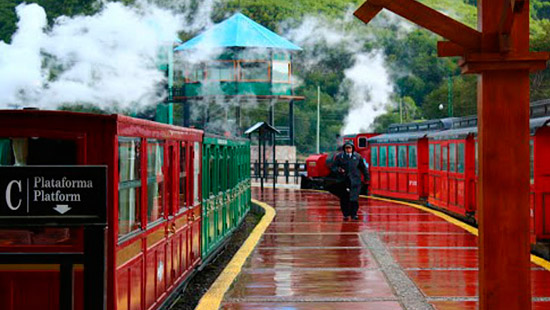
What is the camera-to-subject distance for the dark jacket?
16.1 m

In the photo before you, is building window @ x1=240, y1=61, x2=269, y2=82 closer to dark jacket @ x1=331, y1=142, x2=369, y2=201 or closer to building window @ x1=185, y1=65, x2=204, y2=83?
building window @ x1=185, y1=65, x2=204, y2=83

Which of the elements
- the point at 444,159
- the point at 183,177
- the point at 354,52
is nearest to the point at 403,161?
the point at 444,159

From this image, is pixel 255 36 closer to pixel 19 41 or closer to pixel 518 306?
pixel 19 41

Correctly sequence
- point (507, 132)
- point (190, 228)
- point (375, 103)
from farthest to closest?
point (375, 103), point (190, 228), point (507, 132)

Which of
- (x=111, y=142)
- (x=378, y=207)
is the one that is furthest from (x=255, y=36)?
(x=111, y=142)

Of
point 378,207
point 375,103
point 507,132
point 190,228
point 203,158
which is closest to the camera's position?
point 507,132

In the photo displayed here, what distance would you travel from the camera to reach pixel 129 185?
6.05 meters

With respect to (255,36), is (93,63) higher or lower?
lower

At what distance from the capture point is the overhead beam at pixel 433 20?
5219mm

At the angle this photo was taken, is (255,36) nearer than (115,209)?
No

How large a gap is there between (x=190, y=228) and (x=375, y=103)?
59.1 m

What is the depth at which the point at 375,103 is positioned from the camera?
6725cm

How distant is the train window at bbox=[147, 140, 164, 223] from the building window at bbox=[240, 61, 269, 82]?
36.1 metres

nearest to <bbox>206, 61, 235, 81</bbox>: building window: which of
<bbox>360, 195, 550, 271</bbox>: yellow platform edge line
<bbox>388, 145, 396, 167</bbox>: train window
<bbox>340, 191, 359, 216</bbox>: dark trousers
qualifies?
<bbox>360, 195, 550, 271</bbox>: yellow platform edge line
